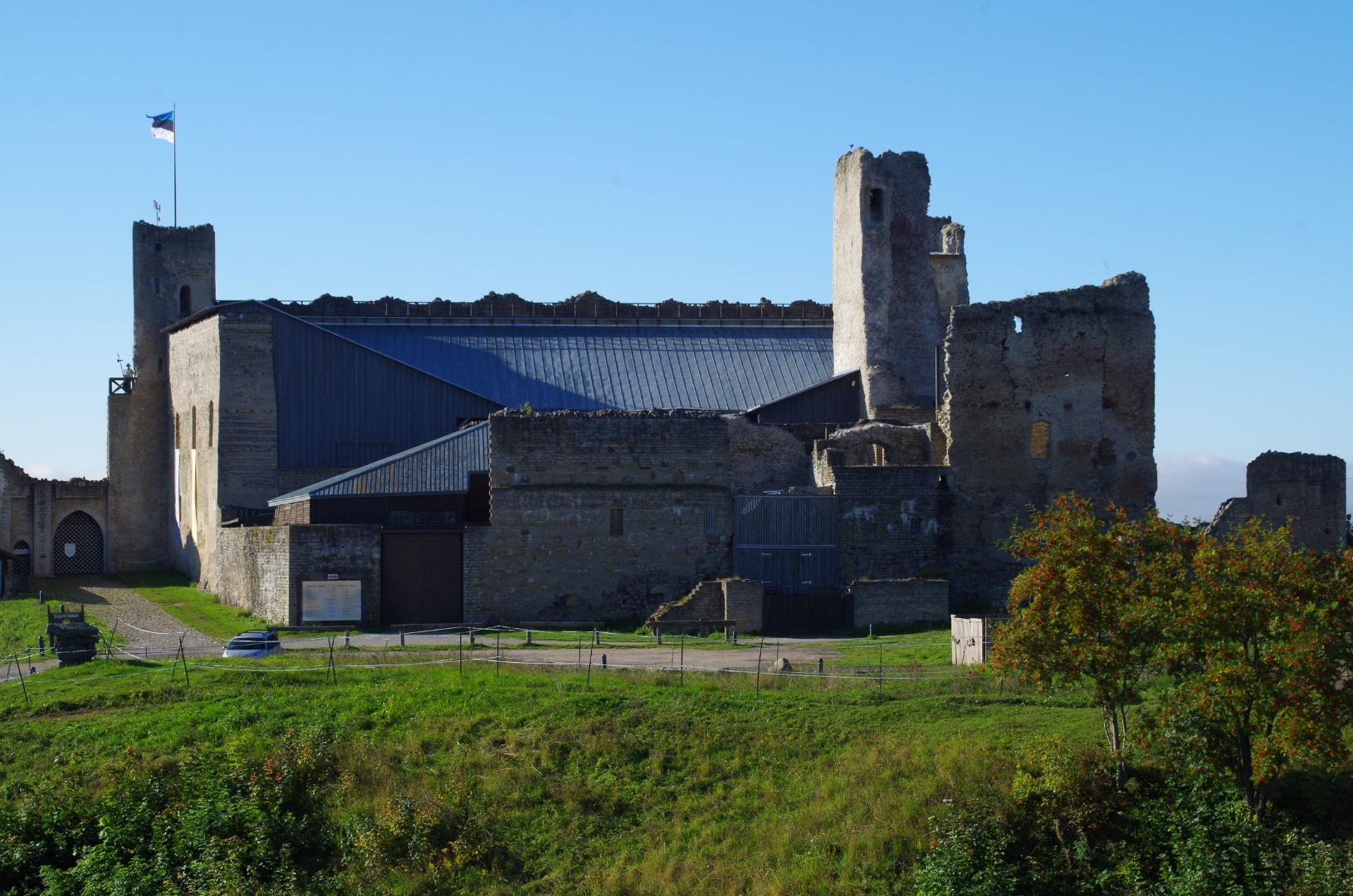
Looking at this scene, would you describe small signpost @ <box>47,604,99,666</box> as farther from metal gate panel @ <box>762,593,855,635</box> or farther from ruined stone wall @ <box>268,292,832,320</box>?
ruined stone wall @ <box>268,292,832,320</box>

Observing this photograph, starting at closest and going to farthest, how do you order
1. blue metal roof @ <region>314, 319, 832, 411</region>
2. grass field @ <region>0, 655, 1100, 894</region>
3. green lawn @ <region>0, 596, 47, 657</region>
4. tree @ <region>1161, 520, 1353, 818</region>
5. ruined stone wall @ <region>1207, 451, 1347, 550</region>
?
tree @ <region>1161, 520, 1353, 818</region> < grass field @ <region>0, 655, 1100, 894</region> < green lawn @ <region>0, 596, 47, 657</region> < ruined stone wall @ <region>1207, 451, 1347, 550</region> < blue metal roof @ <region>314, 319, 832, 411</region>

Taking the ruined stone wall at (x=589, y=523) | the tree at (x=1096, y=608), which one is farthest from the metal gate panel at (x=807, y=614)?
the tree at (x=1096, y=608)

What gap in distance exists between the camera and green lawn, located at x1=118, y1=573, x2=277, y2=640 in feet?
115

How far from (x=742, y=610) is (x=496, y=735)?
32.9ft

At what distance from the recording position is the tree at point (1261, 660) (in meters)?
19.7

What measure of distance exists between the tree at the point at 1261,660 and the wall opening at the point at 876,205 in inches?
985

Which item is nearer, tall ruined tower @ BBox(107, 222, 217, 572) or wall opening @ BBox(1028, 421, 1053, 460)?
wall opening @ BBox(1028, 421, 1053, 460)

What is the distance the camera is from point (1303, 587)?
20.1m

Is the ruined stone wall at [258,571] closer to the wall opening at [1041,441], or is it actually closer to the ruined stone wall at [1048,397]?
the ruined stone wall at [1048,397]

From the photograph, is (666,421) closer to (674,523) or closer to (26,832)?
(674,523)

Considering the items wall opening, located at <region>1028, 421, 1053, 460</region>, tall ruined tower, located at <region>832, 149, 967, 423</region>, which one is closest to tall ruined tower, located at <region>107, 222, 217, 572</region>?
tall ruined tower, located at <region>832, 149, 967, 423</region>

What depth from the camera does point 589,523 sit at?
35406 millimetres

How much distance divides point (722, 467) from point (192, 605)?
48.2 feet

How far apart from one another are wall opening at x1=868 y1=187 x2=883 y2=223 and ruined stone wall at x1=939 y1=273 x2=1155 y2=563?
7968mm
